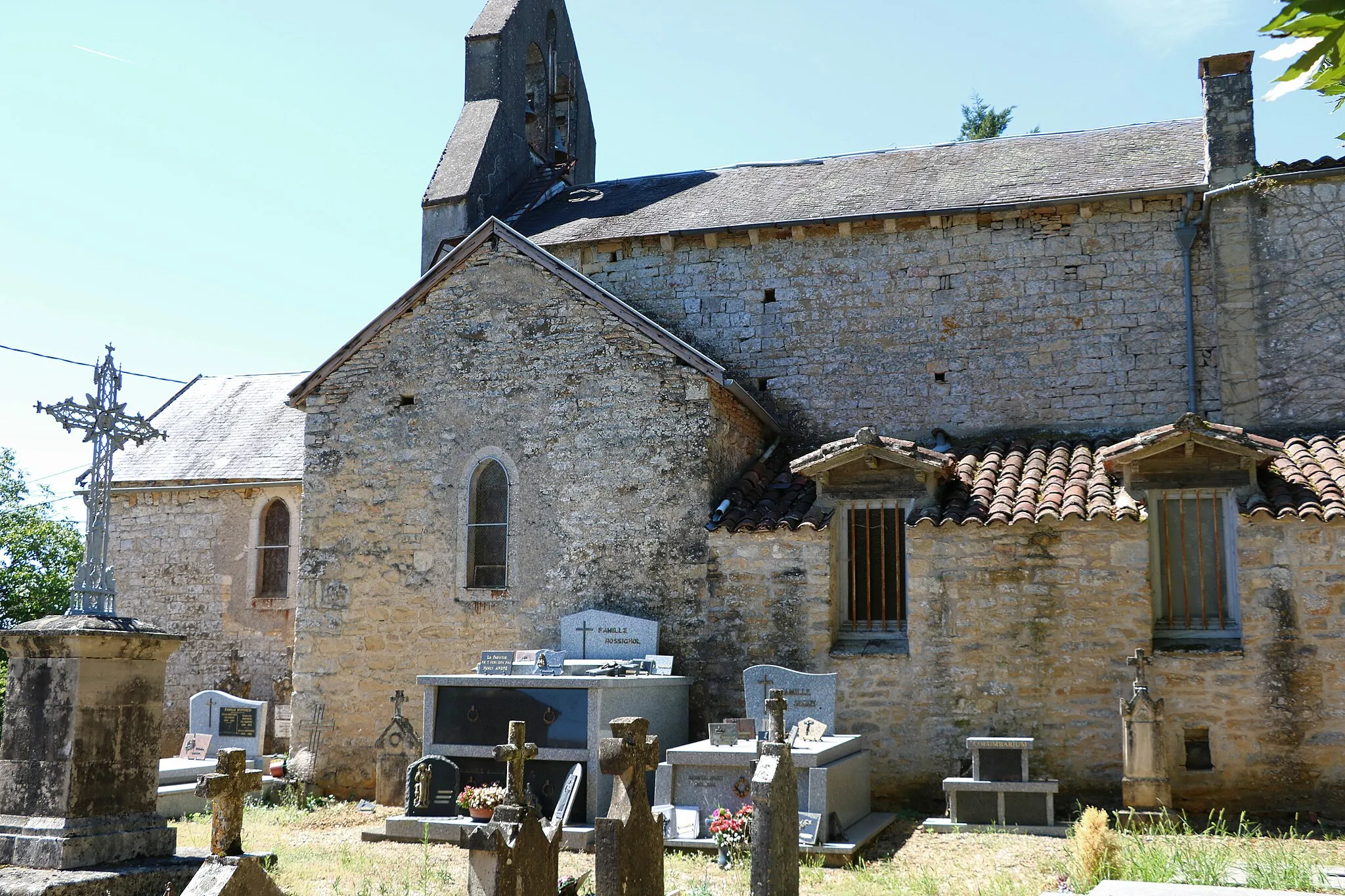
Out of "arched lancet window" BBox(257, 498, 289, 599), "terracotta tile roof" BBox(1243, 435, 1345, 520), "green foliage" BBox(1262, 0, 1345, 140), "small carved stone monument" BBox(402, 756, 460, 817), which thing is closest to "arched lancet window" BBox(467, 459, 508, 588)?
"small carved stone monument" BBox(402, 756, 460, 817)

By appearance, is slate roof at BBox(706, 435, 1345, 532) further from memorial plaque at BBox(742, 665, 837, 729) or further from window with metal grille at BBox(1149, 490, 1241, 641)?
memorial plaque at BBox(742, 665, 837, 729)

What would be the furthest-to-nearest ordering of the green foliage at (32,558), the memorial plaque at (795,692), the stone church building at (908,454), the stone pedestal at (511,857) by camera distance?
the green foliage at (32,558) → the stone church building at (908,454) → the memorial plaque at (795,692) → the stone pedestal at (511,857)

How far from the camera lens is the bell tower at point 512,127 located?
1758cm

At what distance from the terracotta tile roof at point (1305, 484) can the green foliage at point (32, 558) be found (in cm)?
2551

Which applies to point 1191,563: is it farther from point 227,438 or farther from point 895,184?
point 227,438

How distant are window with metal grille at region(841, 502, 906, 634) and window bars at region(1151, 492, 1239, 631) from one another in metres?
→ 2.66

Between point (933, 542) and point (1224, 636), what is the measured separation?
118 inches

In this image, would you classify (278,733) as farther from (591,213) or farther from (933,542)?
(933,542)

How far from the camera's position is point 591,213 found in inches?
687

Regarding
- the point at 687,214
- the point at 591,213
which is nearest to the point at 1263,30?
the point at 687,214

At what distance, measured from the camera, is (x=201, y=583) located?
18.4 metres

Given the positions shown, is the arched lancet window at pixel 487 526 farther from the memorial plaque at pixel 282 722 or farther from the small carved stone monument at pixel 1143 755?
the small carved stone monument at pixel 1143 755

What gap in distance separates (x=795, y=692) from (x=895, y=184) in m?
8.18

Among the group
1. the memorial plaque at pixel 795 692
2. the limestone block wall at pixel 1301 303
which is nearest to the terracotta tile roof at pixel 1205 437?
the limestone block wall at pixel 1301 303
